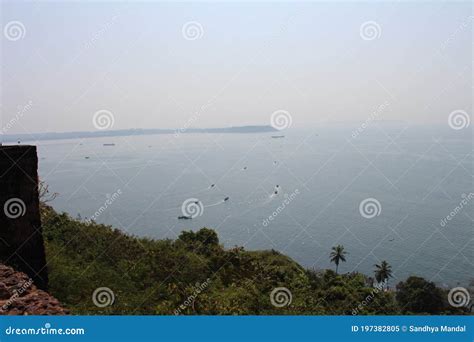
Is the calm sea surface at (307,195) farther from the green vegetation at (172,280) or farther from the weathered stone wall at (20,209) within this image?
the weathered stone wall at (20,209)

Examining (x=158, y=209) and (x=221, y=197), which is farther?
(x=221, y=197)

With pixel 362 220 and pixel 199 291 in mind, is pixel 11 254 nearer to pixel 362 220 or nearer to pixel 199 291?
pixel 199 291

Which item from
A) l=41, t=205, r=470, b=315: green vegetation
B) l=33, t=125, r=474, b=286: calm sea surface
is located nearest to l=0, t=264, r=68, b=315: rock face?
l=41, t=205, r=470, b=315: green vegetation

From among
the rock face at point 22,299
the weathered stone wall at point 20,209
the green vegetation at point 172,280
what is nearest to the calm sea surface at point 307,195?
the green vegetation at point 172,280

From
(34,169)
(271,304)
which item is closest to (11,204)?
(34,169)

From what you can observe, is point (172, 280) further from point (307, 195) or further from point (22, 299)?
point (307, 195)

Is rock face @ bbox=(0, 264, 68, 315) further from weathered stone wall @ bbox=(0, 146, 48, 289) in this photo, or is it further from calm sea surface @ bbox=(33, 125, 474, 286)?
calm sea surface @ bbox=(33, 125, 474, 286)
